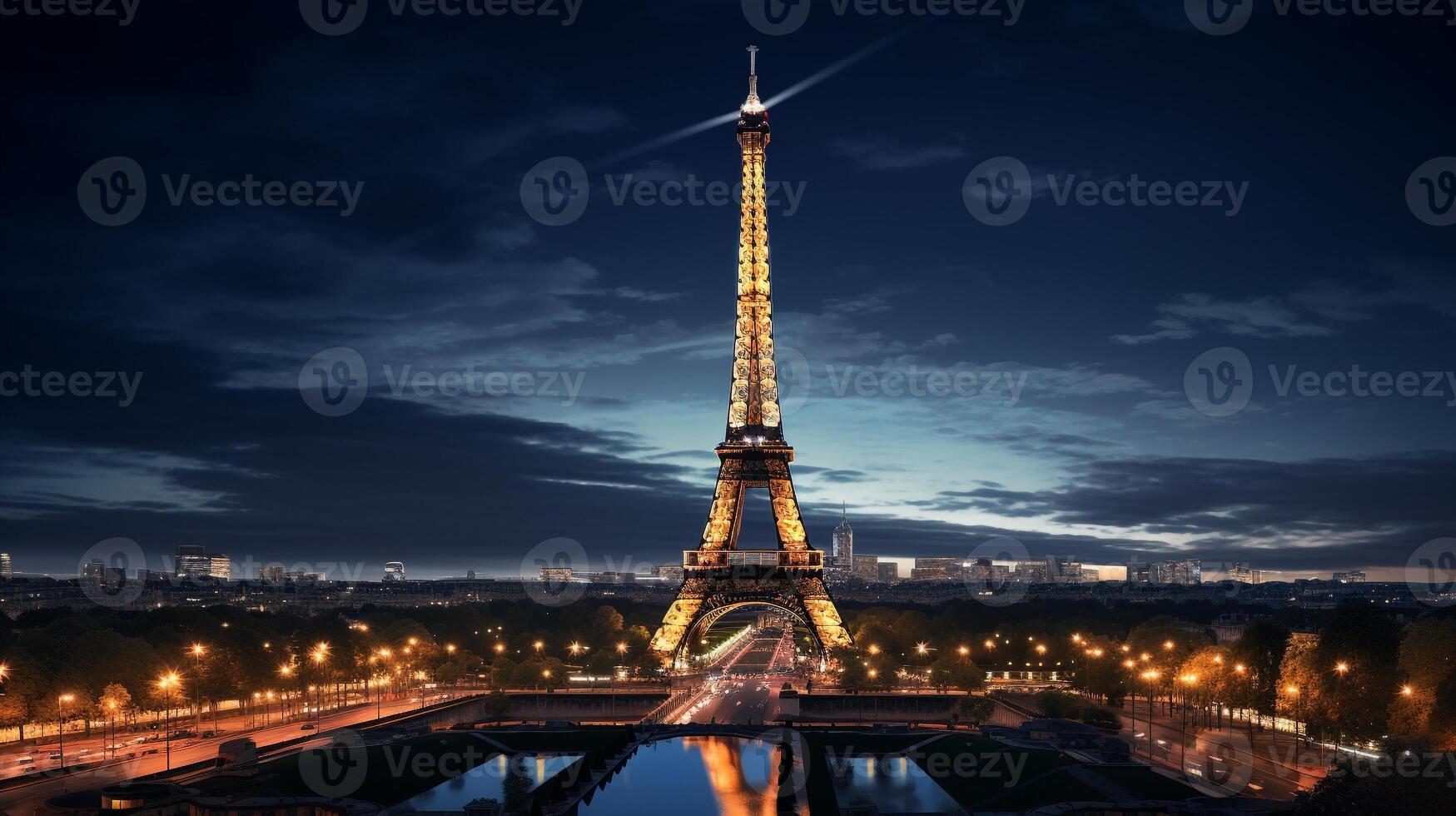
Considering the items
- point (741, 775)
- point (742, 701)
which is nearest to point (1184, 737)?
point (741, 775)

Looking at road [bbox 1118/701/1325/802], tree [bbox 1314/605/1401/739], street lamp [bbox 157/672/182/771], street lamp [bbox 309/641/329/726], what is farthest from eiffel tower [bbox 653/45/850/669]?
tree [bbox 1314/605/1401/739]

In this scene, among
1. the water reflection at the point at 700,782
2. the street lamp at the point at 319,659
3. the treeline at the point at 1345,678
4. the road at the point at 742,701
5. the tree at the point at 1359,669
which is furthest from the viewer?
the street lamp at the point at 319,659

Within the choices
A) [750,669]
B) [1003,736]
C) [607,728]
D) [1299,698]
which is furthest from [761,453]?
[1299,698]

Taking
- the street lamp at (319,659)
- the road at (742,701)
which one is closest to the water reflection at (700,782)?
the road at (742,701)

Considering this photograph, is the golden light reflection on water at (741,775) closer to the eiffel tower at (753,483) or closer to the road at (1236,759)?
the road at (1236,759)

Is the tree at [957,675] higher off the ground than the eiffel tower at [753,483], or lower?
lower

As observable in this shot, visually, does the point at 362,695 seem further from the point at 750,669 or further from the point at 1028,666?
the point at 1028,666

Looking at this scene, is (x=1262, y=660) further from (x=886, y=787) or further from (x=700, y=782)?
(x=700, y=782)

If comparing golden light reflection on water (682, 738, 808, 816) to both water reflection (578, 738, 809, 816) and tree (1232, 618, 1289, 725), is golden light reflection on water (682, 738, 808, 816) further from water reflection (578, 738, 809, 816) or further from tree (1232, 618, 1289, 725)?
tree (1232, 618, 1289, 725)

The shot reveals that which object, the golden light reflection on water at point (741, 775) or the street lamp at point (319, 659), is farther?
the street lamp at point (319, 659)
